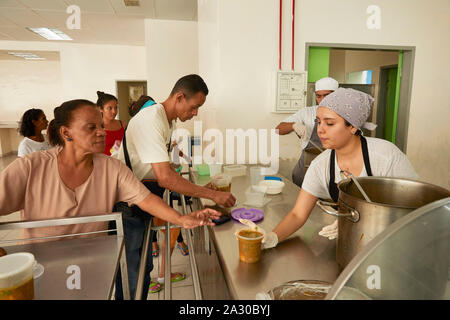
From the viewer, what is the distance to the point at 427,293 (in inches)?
25.3

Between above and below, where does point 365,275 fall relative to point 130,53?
below

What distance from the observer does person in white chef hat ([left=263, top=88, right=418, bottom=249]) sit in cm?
128

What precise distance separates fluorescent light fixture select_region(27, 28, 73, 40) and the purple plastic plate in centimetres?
706

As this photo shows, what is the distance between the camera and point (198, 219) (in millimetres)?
1452

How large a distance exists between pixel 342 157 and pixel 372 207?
0.59 meters

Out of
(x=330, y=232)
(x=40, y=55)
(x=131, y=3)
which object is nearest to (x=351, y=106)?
(x=330, y=232)

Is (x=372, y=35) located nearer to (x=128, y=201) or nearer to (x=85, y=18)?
(x=128, y=201)

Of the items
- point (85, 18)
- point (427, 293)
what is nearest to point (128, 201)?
point (427, 293)

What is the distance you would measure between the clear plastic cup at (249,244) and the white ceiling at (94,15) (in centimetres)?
472

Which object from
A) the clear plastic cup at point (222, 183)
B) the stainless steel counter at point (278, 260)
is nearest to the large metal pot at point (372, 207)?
the stainless steel counter at point (278, 260)

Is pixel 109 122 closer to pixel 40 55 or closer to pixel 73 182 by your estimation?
pixel 73 182

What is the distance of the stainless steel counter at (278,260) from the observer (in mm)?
977

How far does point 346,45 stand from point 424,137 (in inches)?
58.5

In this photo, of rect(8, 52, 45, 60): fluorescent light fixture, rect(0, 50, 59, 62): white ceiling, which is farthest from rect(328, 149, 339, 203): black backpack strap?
rect(8, 52, 45, 60): fluorescent light fixture
